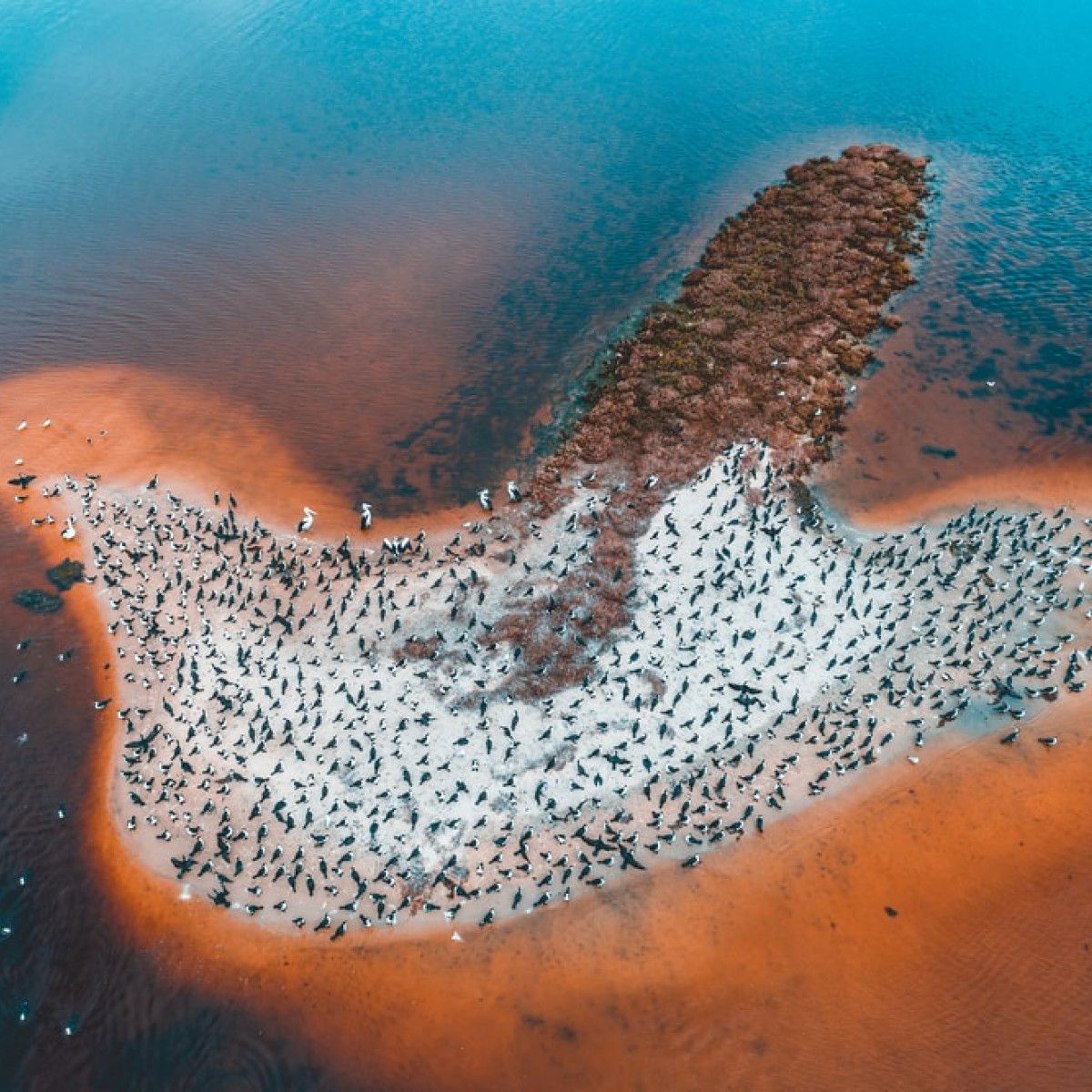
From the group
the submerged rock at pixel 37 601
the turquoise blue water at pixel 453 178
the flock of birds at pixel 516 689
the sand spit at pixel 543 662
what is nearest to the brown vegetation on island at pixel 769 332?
the sand spit at pixel 543 662

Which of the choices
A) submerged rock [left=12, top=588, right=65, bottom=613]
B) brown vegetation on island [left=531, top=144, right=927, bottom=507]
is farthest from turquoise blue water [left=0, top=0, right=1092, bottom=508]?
submerged rock [left=12, top=588, right=65, bottom=613]

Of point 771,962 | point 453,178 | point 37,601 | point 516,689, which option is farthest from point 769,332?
point 37,601

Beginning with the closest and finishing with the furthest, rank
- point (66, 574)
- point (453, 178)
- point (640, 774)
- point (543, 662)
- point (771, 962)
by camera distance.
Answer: point (771, 962) → point (640, 774) → point (543, 662) → point (66, 574) → point (453, 178)

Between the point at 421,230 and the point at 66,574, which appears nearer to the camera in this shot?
the point at 66,574

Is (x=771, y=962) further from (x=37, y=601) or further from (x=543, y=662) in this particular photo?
(x=37, y=601)

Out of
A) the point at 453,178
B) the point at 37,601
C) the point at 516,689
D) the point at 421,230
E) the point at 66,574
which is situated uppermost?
the point at 453,178

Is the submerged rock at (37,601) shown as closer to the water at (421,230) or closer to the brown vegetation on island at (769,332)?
the water at (421,230)

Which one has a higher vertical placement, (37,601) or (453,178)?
(453,178)
